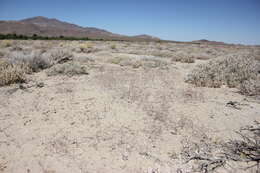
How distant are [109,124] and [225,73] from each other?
189 inches

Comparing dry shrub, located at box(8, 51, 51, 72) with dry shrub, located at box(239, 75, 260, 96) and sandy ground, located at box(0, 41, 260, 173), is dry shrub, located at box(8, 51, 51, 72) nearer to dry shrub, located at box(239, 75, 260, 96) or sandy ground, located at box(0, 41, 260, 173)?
sandy ground, located at box(0, 41, 260, 173)

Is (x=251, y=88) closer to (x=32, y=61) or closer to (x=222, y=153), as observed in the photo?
(x=222, y=153)

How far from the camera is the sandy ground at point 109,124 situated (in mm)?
1973

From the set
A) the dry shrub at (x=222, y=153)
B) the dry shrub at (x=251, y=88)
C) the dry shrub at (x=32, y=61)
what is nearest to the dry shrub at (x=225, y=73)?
the dry shrub at (x=251, y=88)

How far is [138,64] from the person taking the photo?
7461 mm

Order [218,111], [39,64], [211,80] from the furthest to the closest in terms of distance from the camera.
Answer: [39,64] → [211,80] → [218,111]

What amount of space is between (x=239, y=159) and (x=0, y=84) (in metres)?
5.68

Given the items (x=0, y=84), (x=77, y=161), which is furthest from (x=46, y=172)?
(x=0, y=84)

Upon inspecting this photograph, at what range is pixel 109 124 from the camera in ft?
8.97

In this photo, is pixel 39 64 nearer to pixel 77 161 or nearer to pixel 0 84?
pixel 0 84

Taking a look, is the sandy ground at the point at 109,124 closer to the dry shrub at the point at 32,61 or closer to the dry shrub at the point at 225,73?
the dry shrub at the point at 225,73

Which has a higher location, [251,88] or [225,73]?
[225,73]

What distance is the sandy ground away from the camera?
1973 mm

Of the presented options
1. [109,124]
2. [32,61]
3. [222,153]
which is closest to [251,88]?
[222,153]
